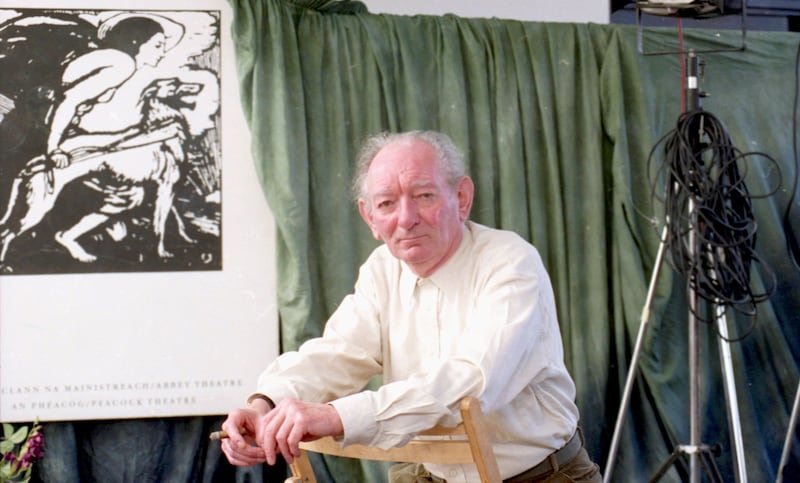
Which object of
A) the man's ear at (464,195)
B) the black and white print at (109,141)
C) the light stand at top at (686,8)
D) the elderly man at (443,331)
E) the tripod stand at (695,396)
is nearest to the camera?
the elderly man at (443,331)

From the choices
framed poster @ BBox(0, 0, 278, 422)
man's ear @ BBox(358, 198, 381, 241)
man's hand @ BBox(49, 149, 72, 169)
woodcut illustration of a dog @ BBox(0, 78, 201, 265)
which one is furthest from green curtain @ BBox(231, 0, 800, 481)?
man's ear @ BBox(358, 198, 381, 241)

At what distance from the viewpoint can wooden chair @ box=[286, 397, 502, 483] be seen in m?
1.73

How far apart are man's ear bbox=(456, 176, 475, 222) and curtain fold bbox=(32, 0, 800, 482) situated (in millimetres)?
1431

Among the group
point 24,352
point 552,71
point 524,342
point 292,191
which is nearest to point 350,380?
point 524,342

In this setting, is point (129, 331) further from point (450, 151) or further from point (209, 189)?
point (450, 151)

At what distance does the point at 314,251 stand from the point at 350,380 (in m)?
1.55

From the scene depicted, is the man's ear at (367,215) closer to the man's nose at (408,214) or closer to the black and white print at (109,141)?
the man's nose at (408,214)

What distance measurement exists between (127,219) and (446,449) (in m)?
2.18

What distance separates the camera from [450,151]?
89.8 inches

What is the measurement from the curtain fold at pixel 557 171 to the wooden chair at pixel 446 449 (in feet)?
5.91

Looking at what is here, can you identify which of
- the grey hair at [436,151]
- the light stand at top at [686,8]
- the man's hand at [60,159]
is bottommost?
the grey hair at [436,151]

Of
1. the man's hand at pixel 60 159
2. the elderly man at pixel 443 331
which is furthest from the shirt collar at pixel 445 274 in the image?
the man's hand at pixel 60 159

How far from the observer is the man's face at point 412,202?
2207 mm

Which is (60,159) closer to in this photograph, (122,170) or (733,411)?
(122,170)
